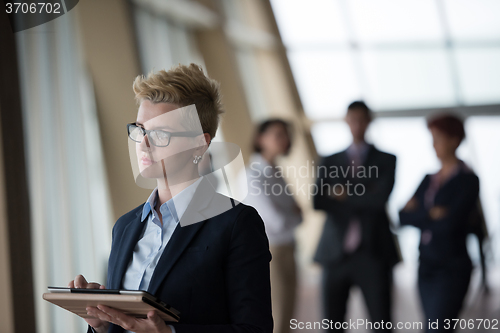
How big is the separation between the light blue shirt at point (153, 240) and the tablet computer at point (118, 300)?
0.51ft

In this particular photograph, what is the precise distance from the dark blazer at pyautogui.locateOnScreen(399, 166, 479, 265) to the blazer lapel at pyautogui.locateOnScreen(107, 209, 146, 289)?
220 centimetres

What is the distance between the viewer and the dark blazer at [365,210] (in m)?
2.96

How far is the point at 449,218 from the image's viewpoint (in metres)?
2.93

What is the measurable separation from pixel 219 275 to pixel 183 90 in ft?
1.58

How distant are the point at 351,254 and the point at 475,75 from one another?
5.09 ft

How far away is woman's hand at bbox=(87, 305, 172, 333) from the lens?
37.3 inches

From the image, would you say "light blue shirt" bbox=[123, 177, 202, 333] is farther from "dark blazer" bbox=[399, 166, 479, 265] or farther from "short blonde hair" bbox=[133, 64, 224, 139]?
"dark blazer" bbox=[399, 166, 479, 265]

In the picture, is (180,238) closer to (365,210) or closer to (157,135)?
(157,135)

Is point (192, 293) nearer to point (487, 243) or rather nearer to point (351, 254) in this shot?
point (351, 254)

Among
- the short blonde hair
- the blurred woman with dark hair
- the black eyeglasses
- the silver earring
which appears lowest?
the blurred woman with dark hair

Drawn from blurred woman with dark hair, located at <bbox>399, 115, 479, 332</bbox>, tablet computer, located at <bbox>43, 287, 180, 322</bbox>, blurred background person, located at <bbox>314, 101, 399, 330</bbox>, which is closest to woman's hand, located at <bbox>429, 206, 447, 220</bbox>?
blurred woman with dark hair, located at <bbox>399, 115, 479, 332</bbox>

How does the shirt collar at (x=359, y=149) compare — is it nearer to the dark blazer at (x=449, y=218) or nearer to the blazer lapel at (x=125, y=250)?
the dark blazer at (x=449, y=218)

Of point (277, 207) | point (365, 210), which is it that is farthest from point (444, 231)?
point (277, 207)

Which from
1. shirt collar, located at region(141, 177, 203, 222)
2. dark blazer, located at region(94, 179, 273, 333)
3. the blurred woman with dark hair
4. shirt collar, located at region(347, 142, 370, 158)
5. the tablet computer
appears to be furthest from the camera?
shirt collar, located at region(347, 142, 370, 158)
